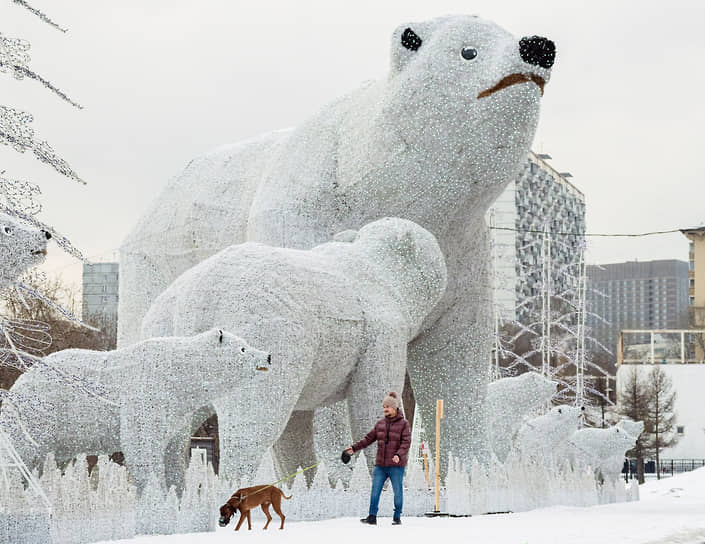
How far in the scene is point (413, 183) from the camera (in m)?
10.6

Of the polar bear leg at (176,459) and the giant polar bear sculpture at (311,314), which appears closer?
the polar bear leg at (176,459)

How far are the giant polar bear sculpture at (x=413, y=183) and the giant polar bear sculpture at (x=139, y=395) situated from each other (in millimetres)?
3214

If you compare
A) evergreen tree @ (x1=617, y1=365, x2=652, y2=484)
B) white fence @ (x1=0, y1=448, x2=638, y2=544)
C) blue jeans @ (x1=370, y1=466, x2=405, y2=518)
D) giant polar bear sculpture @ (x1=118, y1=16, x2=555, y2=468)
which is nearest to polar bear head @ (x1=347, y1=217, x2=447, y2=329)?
giant polar bear sculpture @ (x1=118, y1=16, x2=555, y2=468)

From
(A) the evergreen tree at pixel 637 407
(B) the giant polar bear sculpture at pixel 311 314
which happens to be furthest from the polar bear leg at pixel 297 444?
(A) the evergreen tree at pixel 637 407

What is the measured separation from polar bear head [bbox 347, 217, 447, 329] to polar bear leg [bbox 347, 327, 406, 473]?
1.38 feet

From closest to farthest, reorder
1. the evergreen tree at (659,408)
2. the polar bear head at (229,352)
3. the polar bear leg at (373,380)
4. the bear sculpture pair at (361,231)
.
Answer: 1. the polar bear head at (229,352)
2. the bear sculpture pair at (361,231)
3. the polar bear leg at (373,380)
4. the evergreen tree at (659,408)

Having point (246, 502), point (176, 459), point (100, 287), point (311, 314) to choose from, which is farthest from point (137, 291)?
point (100, 287)

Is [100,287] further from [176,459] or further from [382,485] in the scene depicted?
[382,485]

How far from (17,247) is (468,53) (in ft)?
18.3

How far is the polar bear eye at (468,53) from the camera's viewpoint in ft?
33.5

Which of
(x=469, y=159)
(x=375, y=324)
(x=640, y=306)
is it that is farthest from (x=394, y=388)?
(x=640, y=306)

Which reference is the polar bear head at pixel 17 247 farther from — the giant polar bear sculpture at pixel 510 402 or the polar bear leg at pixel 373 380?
the giant polar bear sculpture at pixel 510 402

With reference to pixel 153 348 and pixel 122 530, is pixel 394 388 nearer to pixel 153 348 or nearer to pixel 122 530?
pixel 153 348

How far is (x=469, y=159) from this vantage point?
10.4 meters
